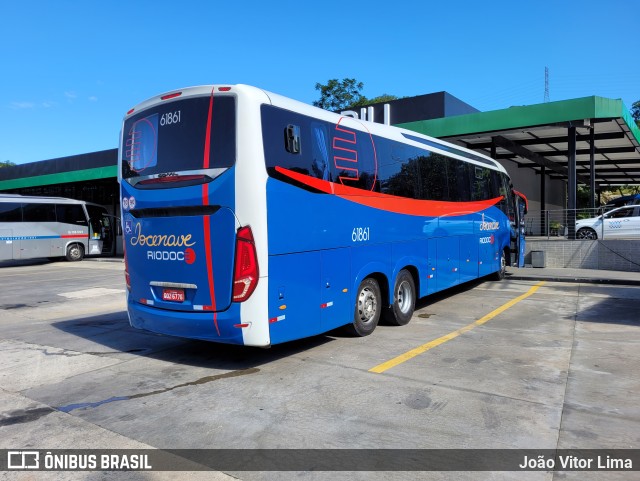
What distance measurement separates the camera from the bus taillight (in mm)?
→ 5238

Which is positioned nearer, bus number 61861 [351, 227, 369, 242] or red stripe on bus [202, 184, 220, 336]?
red stripe on bus [202, 184, 220, 336]

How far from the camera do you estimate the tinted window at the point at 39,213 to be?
22466 mm

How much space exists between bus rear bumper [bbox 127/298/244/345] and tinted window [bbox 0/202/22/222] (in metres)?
19.9

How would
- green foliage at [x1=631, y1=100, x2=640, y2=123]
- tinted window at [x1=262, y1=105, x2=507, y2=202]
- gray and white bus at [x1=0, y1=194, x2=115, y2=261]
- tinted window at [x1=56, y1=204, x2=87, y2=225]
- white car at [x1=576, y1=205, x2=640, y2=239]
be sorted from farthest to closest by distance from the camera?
green foliage at [x1=631, y1=100, x2=640, y2=123] < tinted window at [x1=56, y1=204, x2=87, y2=225] < gray and white bus at [x1=0, y1=194, x2=115, y2=261] < white car at [x1=576, y1=205, x2=640, y2=239] < tinted window at [x1=262, y1=105, x2=507, y2=202]

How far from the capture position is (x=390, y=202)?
7762mm

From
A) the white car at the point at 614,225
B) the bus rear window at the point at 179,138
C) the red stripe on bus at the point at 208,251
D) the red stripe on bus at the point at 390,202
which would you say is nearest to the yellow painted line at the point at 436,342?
the red stripe on bus at the point at 208,251

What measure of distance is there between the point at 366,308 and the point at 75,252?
73.2ft

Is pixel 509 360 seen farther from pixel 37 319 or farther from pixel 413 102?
pixel 413 102

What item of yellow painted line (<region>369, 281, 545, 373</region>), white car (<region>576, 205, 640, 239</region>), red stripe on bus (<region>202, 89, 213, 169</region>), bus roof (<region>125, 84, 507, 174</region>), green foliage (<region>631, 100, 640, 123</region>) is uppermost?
green foliage (<region>631, 100, 640, 123</region>)

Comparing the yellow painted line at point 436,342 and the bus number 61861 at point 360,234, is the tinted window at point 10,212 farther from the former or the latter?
the yellow painted line at point 436,342

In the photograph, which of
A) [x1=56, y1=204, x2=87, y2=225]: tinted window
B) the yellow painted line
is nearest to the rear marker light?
the yellow painted line

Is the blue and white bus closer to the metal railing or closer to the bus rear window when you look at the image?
the bus rear window

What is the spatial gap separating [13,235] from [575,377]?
79.4 feet

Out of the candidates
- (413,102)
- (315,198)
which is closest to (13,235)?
(413,102)
